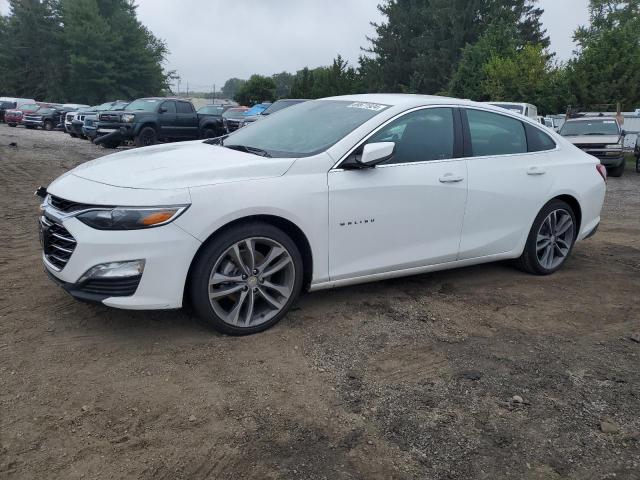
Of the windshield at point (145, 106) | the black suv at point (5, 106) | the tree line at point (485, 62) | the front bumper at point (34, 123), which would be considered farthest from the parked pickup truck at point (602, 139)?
the black suv at point (5, 106)

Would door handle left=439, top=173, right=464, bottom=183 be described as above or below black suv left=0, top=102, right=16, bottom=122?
above

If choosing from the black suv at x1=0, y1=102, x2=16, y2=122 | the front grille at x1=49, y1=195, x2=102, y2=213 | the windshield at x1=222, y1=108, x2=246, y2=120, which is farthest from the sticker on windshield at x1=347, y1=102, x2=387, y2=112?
the black suv at x1=0, y1=102, x2=16, y2=122

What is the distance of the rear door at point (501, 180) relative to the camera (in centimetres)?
470

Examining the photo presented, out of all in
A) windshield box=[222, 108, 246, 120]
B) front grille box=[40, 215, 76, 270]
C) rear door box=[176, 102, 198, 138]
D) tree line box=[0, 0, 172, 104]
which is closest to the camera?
front grille box=[40, 215, 76, 270]

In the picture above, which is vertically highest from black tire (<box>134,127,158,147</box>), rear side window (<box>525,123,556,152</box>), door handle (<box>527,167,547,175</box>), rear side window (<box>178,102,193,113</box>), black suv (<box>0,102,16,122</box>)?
rear side window (<box>525,123,556,152</box>)

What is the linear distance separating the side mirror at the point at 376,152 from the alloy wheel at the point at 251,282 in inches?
32.9

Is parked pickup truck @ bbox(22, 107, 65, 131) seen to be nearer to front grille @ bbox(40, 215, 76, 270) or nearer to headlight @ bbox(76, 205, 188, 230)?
front grille @ bbox(40, 215, 76, 270)

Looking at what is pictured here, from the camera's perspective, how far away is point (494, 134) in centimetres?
494

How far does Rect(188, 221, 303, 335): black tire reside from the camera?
3533mm

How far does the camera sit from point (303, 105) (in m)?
5.11

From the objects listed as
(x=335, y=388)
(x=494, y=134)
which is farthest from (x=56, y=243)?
A: (x=494, y=134)

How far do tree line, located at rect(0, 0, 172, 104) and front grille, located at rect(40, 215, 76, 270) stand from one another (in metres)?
52.8

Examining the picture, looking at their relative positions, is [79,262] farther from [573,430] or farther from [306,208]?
[573,430]

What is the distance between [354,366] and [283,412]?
657 millimetres
